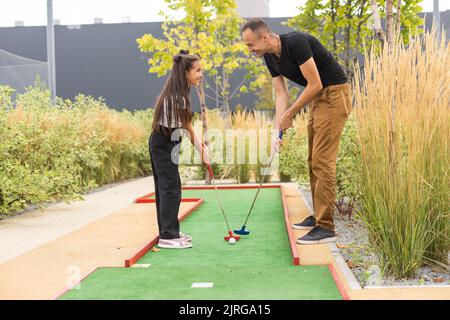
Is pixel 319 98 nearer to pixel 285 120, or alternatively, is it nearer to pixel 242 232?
pixel 285 120

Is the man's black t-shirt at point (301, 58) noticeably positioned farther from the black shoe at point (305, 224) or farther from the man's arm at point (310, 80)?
the black shoe at point (305, 224)

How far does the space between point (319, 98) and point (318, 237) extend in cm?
114

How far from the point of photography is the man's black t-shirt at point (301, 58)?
16.6 ft

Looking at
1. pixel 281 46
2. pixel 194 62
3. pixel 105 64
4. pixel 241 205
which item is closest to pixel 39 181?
pixel 241 205

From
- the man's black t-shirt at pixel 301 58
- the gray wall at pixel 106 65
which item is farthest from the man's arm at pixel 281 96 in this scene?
the gray wall at pixel 106 65

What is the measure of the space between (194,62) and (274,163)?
6330 millimetres

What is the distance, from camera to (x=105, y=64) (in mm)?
25766

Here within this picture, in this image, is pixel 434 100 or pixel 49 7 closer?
pixel 434 100

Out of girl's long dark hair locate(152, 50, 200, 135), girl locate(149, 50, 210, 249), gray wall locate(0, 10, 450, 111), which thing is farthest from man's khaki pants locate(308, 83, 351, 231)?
gray wall locate(0, 10, 450, 111)

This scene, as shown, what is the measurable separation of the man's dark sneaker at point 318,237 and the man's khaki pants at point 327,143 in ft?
0.16

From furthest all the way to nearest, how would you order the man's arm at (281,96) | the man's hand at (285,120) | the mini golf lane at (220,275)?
the man's arm at (281,96), the man's hand at (285,120), the mini golf lane at (220,275)

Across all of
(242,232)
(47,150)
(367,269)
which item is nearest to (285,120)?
(242,232)

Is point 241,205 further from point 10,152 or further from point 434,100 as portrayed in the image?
point 434,100

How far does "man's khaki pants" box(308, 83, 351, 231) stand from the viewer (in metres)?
A: 5.22
